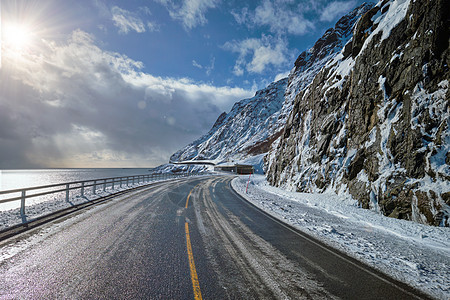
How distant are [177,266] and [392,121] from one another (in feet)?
45.1

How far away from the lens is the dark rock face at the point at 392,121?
889 cm

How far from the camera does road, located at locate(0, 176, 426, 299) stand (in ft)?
11.0

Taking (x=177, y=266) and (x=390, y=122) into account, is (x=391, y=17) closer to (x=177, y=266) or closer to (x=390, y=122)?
(x=390, y=122)

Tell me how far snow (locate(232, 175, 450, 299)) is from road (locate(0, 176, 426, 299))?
1.63 ft

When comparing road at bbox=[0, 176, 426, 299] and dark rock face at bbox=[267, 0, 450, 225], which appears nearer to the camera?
road at bbox=[0, 176, 426, 299]

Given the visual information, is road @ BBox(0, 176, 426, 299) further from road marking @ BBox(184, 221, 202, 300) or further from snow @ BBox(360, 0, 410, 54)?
snow @ BBox(360, 0, 410, 54)

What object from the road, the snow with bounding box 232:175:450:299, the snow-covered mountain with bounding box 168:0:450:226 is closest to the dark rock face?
the snow-covered mountain with bounding box 168:0:450:226

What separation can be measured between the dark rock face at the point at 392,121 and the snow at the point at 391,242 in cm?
132

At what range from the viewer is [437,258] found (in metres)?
5.16

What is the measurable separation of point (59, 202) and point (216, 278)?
10444mm

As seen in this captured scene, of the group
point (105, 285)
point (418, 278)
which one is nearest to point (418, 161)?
point (418, 278)

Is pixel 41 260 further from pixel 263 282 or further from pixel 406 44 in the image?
pixel 406 44

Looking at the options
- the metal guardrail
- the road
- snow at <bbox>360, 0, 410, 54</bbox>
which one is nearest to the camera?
the road

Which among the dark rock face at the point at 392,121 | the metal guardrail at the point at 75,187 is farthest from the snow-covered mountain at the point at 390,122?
the metal guardrail at the point at 75,187
